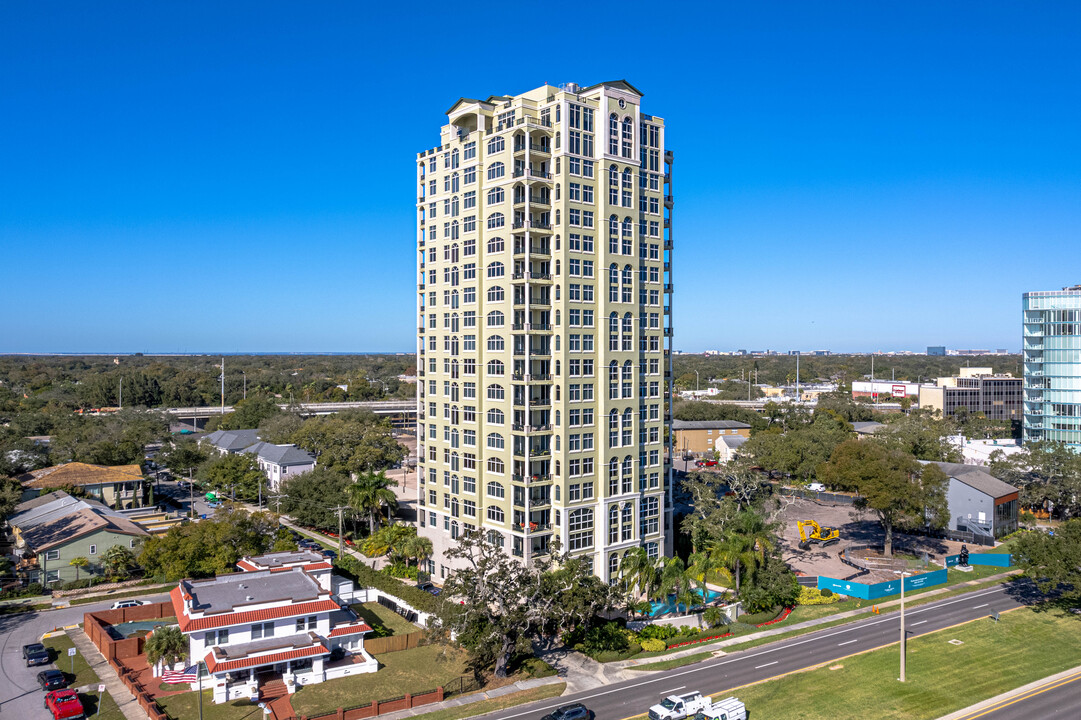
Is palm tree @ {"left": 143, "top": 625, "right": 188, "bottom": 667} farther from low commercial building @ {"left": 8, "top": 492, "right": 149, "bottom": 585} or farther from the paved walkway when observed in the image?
low commercial building @ {"left": 8, "top": 492, "right": 149, "bottom": 585}

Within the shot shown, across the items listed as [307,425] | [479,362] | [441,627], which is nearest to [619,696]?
→ [441,627]

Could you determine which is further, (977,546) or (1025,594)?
(977,546)

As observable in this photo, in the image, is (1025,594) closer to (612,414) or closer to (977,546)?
(977,546)

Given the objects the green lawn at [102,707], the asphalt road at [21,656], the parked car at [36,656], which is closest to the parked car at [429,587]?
the asphalt road at [21,656]

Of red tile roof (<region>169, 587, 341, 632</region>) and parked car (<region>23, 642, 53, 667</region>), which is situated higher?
red tile roof (<region>169, 587, 341, 632</region>)

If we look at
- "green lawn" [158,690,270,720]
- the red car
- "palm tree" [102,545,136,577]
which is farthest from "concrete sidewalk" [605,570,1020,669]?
"palm tree" [102,545,136,577]

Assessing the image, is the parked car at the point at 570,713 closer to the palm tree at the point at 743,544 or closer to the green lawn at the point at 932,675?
the green lawn at the point at 932,675

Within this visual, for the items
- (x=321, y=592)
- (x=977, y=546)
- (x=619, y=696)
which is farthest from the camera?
(x=977, y=546)
